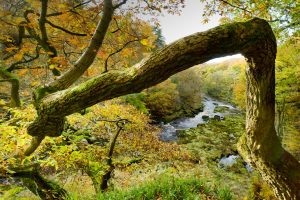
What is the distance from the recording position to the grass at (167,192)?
22.5 feet

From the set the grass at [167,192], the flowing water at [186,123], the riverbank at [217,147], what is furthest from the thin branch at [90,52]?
the flowing water at [186,123]

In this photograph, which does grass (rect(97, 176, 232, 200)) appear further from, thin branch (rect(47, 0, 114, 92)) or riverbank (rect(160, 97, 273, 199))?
thin branch (rect(47, 0, 114, 92))

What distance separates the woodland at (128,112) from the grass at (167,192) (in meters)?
0.04

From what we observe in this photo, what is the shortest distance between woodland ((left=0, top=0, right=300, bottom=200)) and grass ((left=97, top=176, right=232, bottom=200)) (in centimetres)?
4

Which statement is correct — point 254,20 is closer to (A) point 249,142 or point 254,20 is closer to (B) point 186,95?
(A) point 249,142

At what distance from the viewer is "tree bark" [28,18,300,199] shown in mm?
2328

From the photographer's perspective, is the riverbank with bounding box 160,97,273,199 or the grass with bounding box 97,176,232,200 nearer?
the grass with bounding box 97,176,232,200

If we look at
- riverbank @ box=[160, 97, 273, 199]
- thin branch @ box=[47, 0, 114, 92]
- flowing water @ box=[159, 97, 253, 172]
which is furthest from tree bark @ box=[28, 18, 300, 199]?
flowing water @ box=[159, 97, 253, 172]

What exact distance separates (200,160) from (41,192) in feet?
36.5

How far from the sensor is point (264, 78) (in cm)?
274

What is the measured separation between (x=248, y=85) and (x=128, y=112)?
8224 millimetres

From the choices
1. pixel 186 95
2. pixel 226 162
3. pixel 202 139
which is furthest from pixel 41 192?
pixel 186 95

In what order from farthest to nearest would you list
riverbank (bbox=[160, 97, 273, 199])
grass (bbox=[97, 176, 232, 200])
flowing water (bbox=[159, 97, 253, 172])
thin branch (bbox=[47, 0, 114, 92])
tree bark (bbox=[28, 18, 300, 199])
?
flowing water (bbox=[159, 97, 253, 172]) < riverbank (bbox=[160, 97, 273, 199]) < grass (bbox=[97, 176, 232, 200]) < thin branch (bbox=[47, 0, 114, 92]) < tree bark (bbox=[28, 18, 300, 199])

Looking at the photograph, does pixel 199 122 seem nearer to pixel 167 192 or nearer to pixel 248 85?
pixel 167 192
